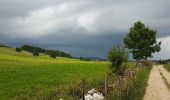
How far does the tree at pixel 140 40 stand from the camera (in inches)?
3794

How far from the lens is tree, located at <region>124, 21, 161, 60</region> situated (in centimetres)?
9638

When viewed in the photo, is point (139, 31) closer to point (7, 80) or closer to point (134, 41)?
point (134, 41)

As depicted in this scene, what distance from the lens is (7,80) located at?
3950 centimetres

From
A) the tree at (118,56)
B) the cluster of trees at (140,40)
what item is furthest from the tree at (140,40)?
the tree at (118,56)

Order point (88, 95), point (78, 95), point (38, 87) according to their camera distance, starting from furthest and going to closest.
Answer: point (38, 87) < point (78, 95) < point (88, 95)

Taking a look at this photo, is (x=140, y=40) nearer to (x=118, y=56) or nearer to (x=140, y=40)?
(x=140, y=40)

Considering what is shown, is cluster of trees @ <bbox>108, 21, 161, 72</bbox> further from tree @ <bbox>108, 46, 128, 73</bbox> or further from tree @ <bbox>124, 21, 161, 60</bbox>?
tree @ <bbox>108, 46, 128, 73</bbox>

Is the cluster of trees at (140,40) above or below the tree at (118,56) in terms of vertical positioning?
above

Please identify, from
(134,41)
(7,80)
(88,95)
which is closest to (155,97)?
(88,95)

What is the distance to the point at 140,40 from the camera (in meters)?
96.7

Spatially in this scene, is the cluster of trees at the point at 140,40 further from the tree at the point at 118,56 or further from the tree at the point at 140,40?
the tree at the point at 118,56

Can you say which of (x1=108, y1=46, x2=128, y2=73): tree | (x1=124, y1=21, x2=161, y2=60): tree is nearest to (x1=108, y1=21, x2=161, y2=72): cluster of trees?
(x1=124, y1=21, x2=161, y2=60): tree

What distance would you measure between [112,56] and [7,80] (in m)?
9.98

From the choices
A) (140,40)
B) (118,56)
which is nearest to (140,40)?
(140,40)
